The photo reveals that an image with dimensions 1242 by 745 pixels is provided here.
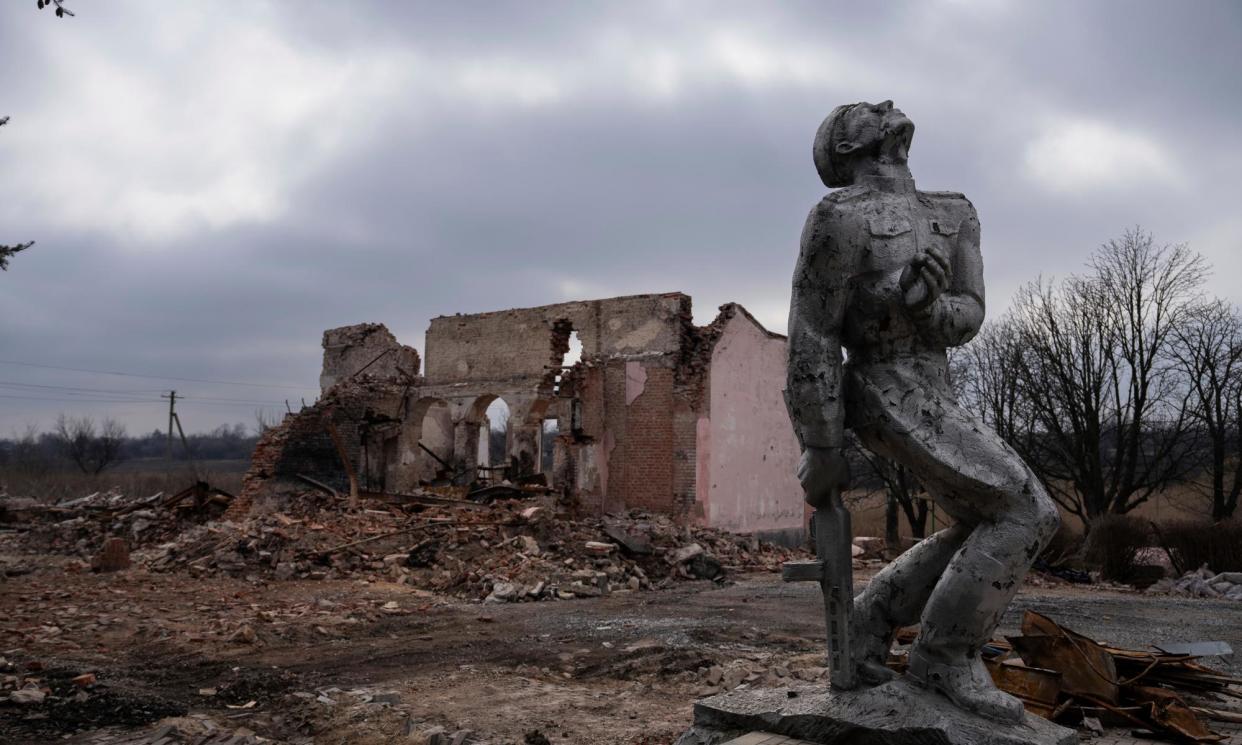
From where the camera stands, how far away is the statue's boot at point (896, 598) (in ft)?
10.1

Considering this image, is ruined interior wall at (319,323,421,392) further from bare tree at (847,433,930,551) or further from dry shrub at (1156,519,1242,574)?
dry shrub at (1156,519,1242,574)

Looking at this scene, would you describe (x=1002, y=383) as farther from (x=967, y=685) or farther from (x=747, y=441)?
(x=967, y=685)

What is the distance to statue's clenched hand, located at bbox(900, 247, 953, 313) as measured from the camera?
288 centimetres

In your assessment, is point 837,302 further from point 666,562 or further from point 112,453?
point 112,453

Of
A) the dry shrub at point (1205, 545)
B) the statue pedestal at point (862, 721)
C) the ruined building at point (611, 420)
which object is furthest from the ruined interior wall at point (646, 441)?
the statue pedestal at point (862, 721)

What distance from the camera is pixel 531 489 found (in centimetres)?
1794

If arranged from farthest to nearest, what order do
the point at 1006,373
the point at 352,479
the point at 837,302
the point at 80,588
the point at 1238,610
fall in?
the point at 1006,373, the point at 352,479, the point at 80,588, the point at 1238,610, the point at 837,302

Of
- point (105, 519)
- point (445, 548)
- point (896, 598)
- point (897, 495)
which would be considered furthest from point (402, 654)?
point (897, 495)

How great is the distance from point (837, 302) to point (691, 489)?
15.9 m

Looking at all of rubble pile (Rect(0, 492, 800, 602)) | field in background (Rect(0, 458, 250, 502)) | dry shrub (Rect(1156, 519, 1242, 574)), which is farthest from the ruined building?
dry shrub (Rect(1156, 519, 1242, 574))

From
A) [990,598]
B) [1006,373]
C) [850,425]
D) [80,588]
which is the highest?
[1006,373]

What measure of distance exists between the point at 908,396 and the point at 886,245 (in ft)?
1.59

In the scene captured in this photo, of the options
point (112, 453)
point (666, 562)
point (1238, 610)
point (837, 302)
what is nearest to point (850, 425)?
point (837, 302)

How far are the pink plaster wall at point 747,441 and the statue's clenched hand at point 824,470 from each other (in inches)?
621
